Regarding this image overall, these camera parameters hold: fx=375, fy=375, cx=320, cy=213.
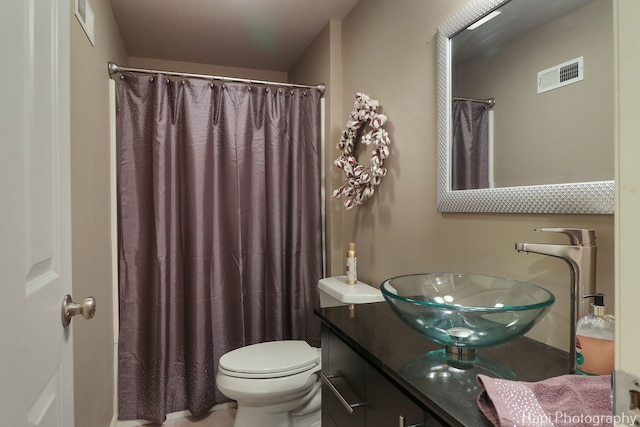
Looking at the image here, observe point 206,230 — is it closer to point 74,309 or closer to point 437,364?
point 74,309

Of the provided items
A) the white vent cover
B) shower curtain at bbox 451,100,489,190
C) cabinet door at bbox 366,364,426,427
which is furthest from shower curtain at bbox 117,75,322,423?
the white vent cover

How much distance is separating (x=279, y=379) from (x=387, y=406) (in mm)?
895

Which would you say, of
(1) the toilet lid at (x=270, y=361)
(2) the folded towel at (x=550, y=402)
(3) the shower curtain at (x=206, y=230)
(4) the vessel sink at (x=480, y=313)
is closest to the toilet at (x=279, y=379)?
(1) the toilet lid at (x=270, y=361)

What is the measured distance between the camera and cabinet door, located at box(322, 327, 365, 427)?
42.0 inches

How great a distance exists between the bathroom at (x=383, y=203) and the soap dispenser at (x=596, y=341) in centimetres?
11

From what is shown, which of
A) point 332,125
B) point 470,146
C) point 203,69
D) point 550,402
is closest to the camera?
point 550,402

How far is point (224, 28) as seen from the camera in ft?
7.89

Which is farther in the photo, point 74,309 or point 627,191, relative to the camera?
point 74,309

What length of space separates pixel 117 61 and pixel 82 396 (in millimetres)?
1906

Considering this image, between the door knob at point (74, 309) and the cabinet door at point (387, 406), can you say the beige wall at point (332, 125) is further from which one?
the door knob at point (74, 309)

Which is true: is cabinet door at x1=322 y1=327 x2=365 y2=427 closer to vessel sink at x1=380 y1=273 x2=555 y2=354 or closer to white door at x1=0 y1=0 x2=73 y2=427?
vessel sink at x1=380 y1=273 x2=555 y2=354

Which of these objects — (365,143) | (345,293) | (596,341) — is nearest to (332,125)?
(365,143)

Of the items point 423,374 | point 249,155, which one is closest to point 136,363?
point 249,155

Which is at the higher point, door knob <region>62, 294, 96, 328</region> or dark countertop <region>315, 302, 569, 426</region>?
door knob <region>62, 294, 96, 328</region>
